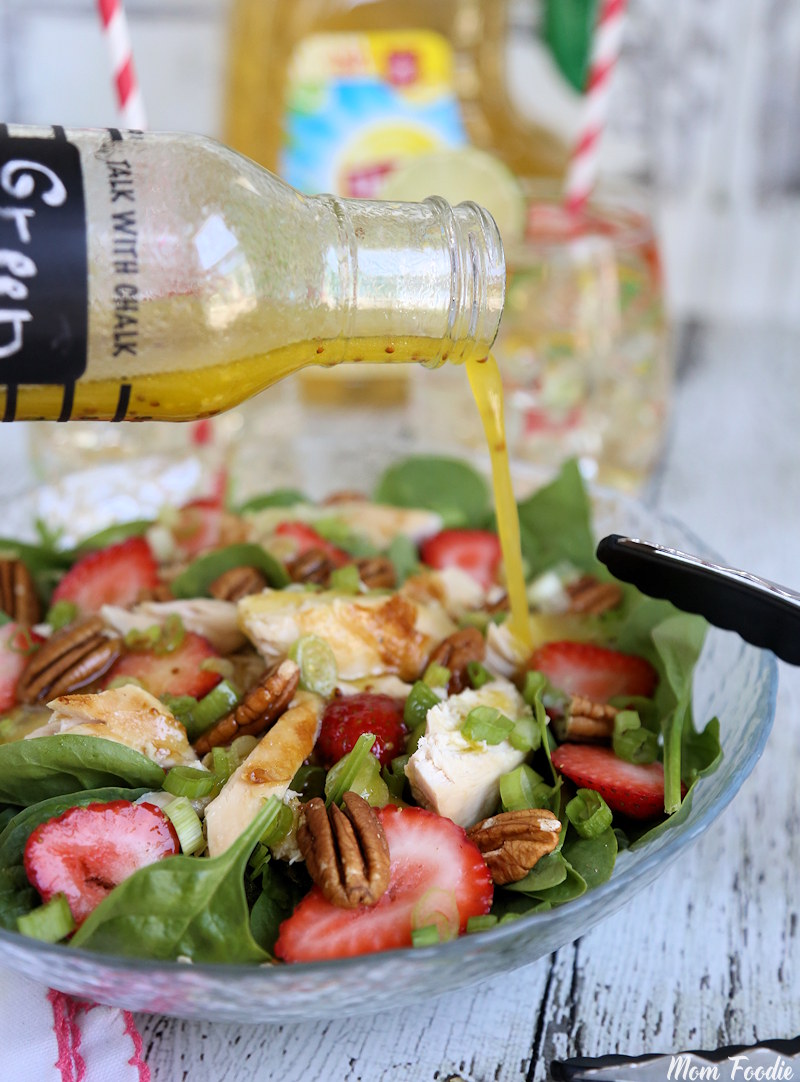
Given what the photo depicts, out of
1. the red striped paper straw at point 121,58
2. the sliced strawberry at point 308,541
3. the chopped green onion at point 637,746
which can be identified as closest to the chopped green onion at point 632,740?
the chopped green onion at point 637,746

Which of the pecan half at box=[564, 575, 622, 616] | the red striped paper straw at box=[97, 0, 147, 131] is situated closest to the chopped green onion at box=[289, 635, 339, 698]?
the pecan half at box=[564, 575, 622, 616]

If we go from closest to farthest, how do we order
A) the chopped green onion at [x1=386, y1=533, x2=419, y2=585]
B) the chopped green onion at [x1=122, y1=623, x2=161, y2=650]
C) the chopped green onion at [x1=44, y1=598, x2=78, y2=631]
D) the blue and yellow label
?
the chopped green onion at [x1=122, y1=623, x2=161, y2=650] < the chopped green onion at [x1=44, y1=598, x2=78, y2=631] < the chopped green onion at [x1=386, y1=533, x2=419, y2=585] < the blue and yellow label

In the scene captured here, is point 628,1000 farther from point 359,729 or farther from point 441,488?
point 441,488

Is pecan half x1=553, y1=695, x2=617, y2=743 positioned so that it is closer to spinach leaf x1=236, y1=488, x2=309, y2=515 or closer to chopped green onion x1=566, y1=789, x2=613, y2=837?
chopped green onion x1=566, y1=789, x2=613, y2=837

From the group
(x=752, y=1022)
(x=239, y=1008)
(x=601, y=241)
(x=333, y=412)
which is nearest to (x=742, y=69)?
(x=601, y=241)

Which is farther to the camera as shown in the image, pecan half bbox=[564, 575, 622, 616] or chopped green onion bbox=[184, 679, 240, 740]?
pecan half bbox=[564, 575, 622, 616]

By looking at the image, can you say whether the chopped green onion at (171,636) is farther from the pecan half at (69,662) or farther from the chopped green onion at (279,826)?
the chopped green onion at (279,826)
